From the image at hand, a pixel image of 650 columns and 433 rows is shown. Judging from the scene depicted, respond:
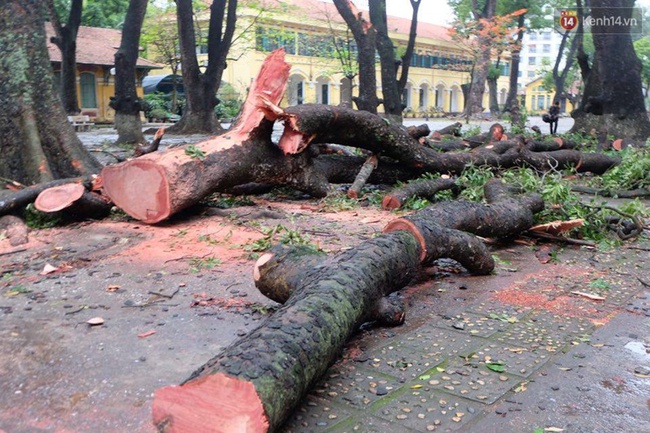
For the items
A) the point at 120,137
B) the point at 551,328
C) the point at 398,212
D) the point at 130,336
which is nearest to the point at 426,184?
the point at 398,212

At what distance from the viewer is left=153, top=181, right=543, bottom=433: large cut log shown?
2391 mm

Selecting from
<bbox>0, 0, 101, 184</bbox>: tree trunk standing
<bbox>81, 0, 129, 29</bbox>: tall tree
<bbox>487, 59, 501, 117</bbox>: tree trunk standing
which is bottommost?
<bbox>487, 59, 501, 117</bbox>: tree trunk standing

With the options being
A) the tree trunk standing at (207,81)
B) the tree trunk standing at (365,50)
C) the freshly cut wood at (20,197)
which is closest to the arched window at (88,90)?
the tree trunk standing at (207,81)

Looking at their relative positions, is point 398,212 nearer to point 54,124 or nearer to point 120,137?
point 54,124

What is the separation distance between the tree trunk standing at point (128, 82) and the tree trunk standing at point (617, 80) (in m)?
10.1

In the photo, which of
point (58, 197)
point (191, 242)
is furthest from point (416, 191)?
point (58, 197)

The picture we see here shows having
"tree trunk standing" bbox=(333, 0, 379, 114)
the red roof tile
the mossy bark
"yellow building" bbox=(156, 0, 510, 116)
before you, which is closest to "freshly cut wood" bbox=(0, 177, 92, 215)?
the mossy bark

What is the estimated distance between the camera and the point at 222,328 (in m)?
3.89

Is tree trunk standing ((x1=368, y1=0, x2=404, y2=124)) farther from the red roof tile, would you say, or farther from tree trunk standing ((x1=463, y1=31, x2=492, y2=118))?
the red roof tile

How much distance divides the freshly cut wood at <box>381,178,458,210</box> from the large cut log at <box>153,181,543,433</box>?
91.1 inches

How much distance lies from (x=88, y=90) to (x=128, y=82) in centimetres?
2067

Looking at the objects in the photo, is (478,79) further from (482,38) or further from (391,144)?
(391,144)

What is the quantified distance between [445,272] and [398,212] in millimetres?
2285

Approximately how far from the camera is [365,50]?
15938 millimetres
